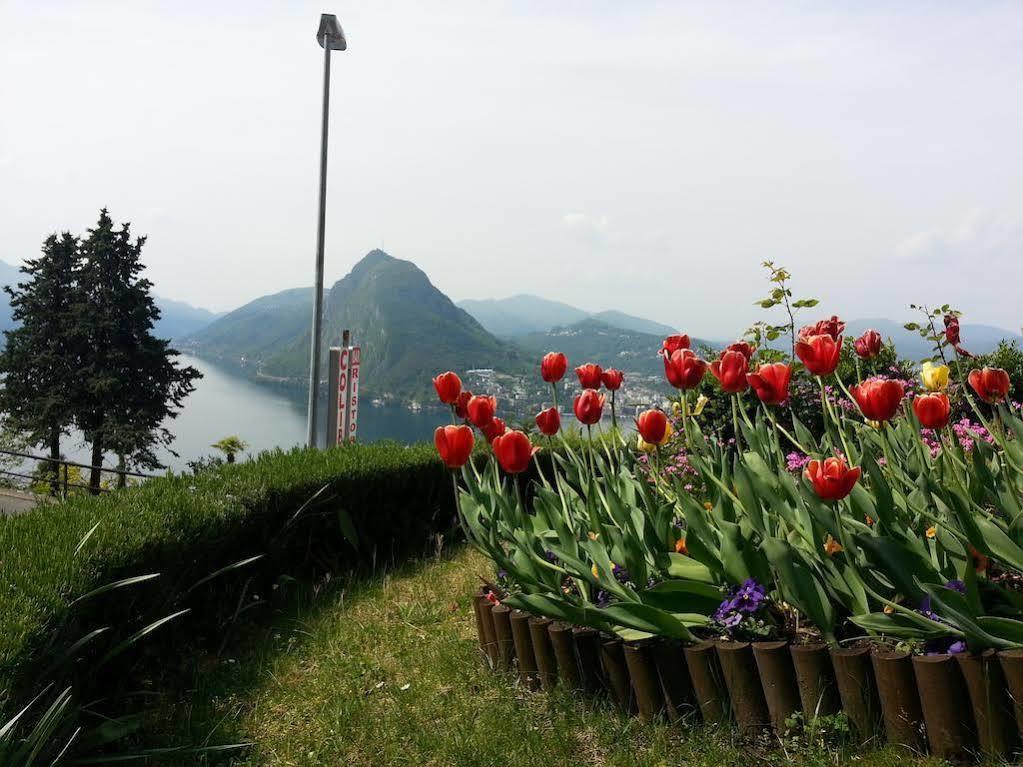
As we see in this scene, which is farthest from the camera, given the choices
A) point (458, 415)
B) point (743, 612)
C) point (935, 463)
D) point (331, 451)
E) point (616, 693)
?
point (331, 451)

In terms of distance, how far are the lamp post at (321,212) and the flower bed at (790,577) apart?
826 cm

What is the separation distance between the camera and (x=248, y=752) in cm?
386

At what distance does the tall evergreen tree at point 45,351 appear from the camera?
3916 cm

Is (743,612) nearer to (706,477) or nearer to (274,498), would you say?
(706,477)

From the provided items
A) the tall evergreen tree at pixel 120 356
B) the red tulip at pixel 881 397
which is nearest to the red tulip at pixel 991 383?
the red tulip at pixel 881 397

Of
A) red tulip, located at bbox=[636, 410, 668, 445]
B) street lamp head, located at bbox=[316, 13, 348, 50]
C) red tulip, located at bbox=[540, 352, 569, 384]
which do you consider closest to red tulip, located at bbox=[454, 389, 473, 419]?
red tulip, located at bbox=[540, 352, 569, 384]

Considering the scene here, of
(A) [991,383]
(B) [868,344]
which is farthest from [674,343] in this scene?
(A) [991,383]

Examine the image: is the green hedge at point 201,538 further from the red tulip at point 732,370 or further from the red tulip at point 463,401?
the red tulip at point 732,370

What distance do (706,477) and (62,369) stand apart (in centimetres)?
4187

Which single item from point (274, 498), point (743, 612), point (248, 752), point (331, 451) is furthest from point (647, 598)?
point (331, 451)

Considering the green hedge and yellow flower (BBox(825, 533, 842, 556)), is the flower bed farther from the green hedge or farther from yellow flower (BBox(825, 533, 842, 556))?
the green hedge

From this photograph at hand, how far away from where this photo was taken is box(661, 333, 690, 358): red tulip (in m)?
4.16

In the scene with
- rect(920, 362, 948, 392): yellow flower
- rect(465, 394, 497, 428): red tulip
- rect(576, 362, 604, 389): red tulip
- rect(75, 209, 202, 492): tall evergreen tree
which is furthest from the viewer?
rect(75, 209, 202, 492): tall evergreen tree

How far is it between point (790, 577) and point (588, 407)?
48.5 inches
